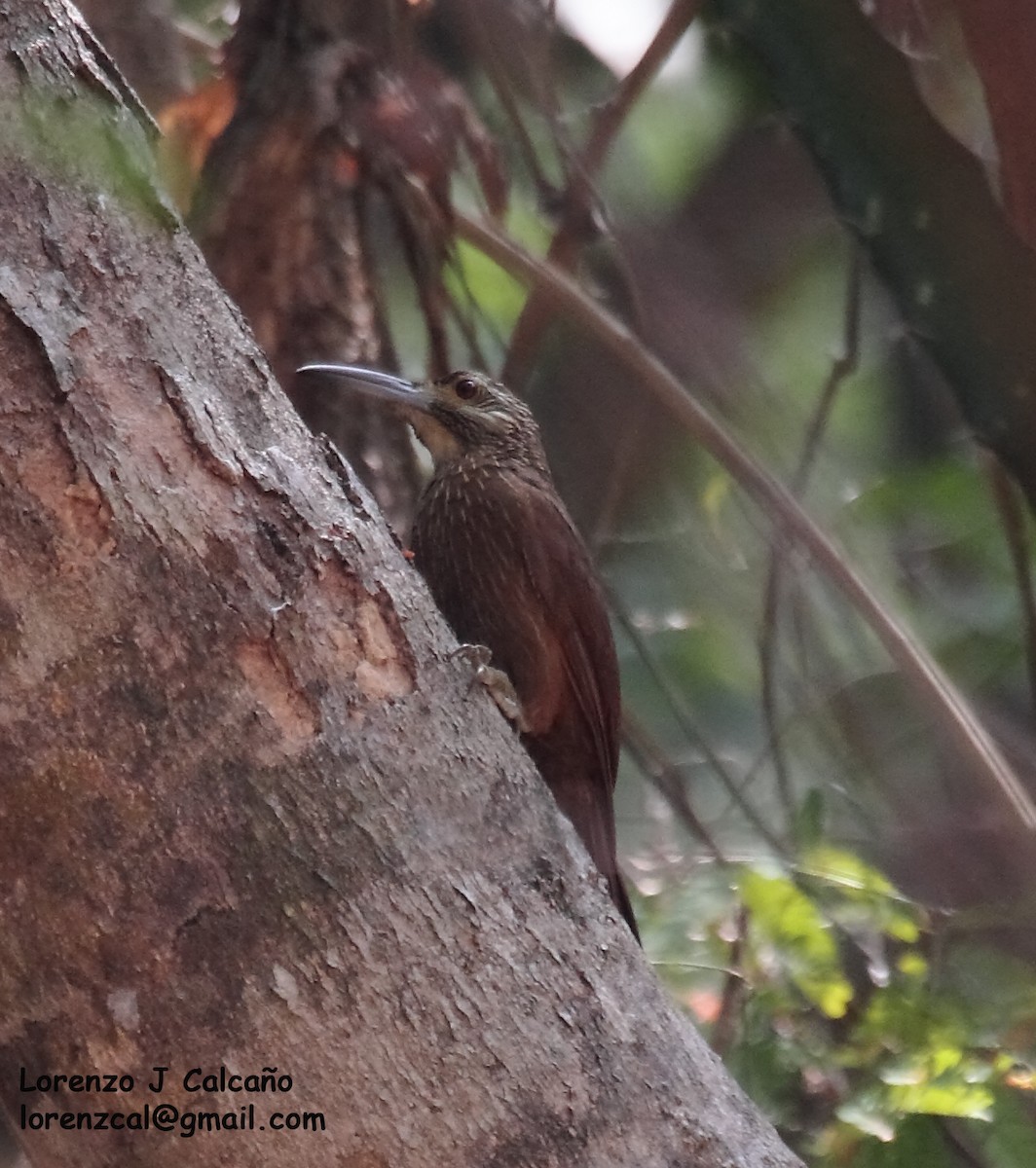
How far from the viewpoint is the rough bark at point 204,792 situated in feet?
4.27

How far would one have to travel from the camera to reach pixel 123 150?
108 centimetres

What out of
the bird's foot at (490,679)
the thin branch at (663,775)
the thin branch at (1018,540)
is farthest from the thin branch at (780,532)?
the bird's foot at (490,679)

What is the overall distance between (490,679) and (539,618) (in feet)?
2.16

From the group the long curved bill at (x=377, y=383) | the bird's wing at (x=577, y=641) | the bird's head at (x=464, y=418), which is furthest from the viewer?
the bird's head at (x=464, y=418)

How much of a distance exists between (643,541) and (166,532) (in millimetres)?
1996

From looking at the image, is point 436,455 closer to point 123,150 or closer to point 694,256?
point 694,256

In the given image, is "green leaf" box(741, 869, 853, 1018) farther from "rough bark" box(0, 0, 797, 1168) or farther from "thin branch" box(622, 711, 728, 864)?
"rough bark" box(0, 0, 797, 1168)

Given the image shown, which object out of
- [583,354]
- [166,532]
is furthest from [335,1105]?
[583,354]

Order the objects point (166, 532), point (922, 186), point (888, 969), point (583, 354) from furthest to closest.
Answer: point (583, 354) → point (888, 969) → point (922, 186) → point (166, 532)

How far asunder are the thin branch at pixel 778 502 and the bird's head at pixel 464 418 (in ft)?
0.73

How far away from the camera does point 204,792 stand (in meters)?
1.32

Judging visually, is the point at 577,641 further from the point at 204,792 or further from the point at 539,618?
the point at 204,792

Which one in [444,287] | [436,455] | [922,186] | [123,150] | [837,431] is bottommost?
[123,150]

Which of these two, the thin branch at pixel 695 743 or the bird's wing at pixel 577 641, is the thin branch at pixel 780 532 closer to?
the thin branch at pixel 695 743
